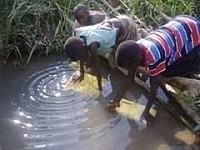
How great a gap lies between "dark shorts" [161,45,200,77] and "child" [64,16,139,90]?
19.8 inches

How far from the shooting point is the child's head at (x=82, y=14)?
4.44 metres

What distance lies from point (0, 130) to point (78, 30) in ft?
3.49

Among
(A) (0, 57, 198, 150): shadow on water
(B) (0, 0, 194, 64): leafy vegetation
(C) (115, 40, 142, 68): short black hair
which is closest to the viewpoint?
(C) (115, 40, 142, 68): short black hair

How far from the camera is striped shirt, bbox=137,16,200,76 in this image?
3654mm

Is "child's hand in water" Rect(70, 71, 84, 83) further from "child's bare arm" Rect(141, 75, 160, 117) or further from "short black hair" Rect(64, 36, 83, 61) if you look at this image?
"child's bare arm" Rect(141, 75, 160, 117)

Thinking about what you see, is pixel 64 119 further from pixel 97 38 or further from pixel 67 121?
pixel 97 38

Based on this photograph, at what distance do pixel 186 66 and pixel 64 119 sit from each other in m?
1.09

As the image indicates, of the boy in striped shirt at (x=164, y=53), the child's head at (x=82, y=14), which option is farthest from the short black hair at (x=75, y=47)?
the child's head at (x=82, y=14)

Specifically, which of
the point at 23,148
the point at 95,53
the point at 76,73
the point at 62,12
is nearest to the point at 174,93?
the point at 95,53

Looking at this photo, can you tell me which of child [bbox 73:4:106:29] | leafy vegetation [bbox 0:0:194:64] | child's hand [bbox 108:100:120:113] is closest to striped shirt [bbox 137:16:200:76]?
child's hand [bbox 108:100:120:113]

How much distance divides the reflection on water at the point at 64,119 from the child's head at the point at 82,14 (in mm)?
559

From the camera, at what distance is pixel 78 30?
13.7 feet

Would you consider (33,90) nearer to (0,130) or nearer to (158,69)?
(0,130)

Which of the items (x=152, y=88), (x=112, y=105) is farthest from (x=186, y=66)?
(x=112, y=105)
